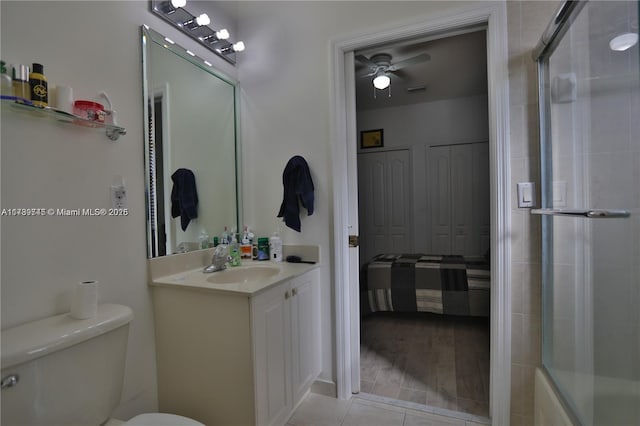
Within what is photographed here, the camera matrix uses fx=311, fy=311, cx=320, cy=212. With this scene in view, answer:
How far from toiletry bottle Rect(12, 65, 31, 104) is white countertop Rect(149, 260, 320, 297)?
2.95 feet

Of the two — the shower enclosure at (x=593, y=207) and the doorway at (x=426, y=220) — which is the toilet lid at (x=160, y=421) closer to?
the doorway at (x=426, y=220)

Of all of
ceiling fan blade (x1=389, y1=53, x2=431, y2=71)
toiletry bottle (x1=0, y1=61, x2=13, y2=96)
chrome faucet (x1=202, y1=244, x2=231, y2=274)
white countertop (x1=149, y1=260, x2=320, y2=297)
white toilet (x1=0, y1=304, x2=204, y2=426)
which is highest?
ceiling fan blade (x1=389, y1=53, x2=431, y2=71)

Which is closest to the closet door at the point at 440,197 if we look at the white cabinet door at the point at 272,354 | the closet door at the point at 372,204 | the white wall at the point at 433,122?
the white wall at the point at 433,122

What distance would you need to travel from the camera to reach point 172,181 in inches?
67.5

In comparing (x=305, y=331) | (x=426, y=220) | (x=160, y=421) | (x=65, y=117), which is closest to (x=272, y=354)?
(x=305, y=331)

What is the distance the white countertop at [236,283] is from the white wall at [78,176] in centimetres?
15

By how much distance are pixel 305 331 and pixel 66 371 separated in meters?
1.08

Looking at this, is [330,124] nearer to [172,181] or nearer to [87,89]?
[172,181]

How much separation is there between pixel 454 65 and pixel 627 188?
2699 mm

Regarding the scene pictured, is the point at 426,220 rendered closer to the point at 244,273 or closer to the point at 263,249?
the point at 263,249

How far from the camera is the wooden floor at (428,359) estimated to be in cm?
197

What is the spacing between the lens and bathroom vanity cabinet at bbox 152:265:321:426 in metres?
1.38

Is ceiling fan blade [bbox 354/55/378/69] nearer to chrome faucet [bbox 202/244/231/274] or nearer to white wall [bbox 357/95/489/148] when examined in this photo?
white wall [bbox 357/95/489/148]

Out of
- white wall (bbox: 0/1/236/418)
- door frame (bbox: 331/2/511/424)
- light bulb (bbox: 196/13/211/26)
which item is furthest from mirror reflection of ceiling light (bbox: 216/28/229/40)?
door frame (bbox: 331/2/511/424)
